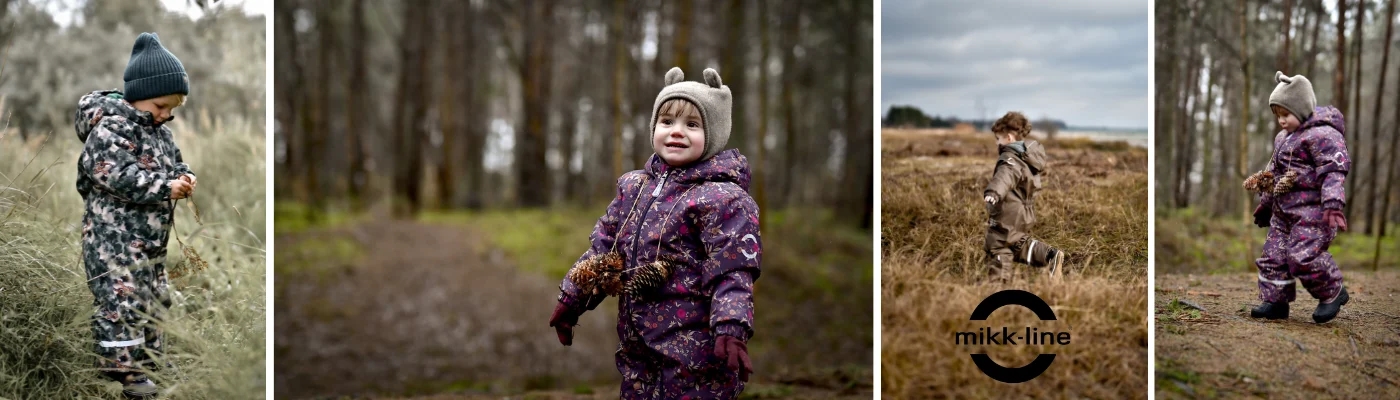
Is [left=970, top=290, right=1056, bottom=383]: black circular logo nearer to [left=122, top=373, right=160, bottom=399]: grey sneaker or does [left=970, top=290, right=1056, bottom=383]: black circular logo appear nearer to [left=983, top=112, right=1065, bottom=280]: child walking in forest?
[left=983, top=112, right=1065, bottom=280]: child walking in forest

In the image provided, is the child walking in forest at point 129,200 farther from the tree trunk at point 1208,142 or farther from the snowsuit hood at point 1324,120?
the tree trunk at point 1208,142

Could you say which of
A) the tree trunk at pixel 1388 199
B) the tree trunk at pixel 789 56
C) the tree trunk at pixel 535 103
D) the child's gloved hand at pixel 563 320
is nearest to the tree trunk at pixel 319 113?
the tree trunk at pixel 535 103

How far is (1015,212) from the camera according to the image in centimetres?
412

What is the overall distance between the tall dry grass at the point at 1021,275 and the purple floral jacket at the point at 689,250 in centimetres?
151

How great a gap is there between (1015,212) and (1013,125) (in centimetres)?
43

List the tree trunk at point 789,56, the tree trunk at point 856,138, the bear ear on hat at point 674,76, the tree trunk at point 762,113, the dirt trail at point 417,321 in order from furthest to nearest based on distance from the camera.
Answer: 1. the tree trunk at point 856,138
2. the tree trunk at point 789,56
3. the tree trunk at point 762,113
4. the dirt trail at point 417,321
5. the bear ear on hat at point 674,76

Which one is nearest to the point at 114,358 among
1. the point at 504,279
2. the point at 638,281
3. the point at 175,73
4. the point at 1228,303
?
the point at 175,73

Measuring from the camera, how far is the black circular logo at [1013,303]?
4172 mm

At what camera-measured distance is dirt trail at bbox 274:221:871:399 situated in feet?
26.3

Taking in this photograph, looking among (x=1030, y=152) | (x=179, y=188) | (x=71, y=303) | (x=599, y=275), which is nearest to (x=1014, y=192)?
(x=1030, y=152)

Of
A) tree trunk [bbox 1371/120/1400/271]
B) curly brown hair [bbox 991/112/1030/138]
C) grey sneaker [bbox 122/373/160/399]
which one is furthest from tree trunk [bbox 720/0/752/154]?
grey sneaker [bbox 122/373/160/399]

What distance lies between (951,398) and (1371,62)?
3423 millimetres

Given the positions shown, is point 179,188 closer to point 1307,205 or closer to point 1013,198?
point 1013,198

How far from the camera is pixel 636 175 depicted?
324 centimetres
